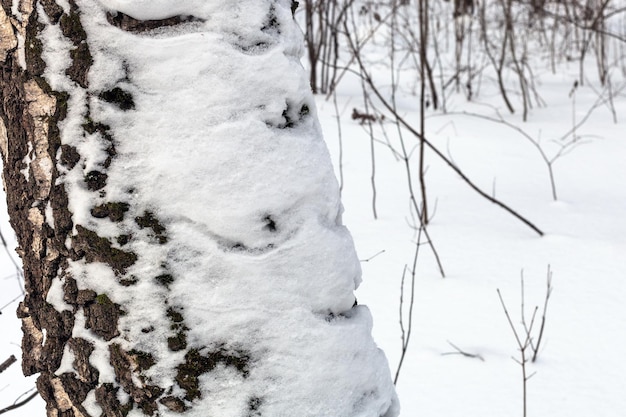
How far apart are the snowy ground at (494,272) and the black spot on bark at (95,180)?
3.29 feet

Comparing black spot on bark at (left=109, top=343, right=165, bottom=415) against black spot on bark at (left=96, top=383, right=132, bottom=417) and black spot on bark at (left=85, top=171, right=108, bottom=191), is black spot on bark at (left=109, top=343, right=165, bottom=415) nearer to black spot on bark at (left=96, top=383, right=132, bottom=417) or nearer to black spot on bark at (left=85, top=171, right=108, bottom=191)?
black spot on bark at (left=96, top=383, right=132, bottom=417)

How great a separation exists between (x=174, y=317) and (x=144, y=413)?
5.3 inches

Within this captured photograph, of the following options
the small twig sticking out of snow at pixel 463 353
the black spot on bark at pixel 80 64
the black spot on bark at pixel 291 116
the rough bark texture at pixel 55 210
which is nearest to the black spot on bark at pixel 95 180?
the rough bark texture at pixel 55 210

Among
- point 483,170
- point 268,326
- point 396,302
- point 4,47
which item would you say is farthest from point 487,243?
point 4,47

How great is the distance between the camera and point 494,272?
2.30 metres

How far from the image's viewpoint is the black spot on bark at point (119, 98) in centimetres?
83

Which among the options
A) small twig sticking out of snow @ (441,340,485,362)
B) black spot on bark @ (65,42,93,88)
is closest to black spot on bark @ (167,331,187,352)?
black spot on bark @ (65,42,93,88)

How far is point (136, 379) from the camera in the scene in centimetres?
86

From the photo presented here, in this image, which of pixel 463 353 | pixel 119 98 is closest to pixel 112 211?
pixel 119 98

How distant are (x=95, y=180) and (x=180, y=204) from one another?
4.4 inches

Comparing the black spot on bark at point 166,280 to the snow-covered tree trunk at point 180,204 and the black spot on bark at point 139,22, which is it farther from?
Answer: the black spot on bark at point 139,22

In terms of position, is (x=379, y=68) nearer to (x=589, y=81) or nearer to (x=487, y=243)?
(x=589, y=81)

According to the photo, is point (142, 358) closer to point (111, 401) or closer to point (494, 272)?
point (111, 401)

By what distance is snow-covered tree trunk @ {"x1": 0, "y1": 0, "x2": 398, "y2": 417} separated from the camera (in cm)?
83
